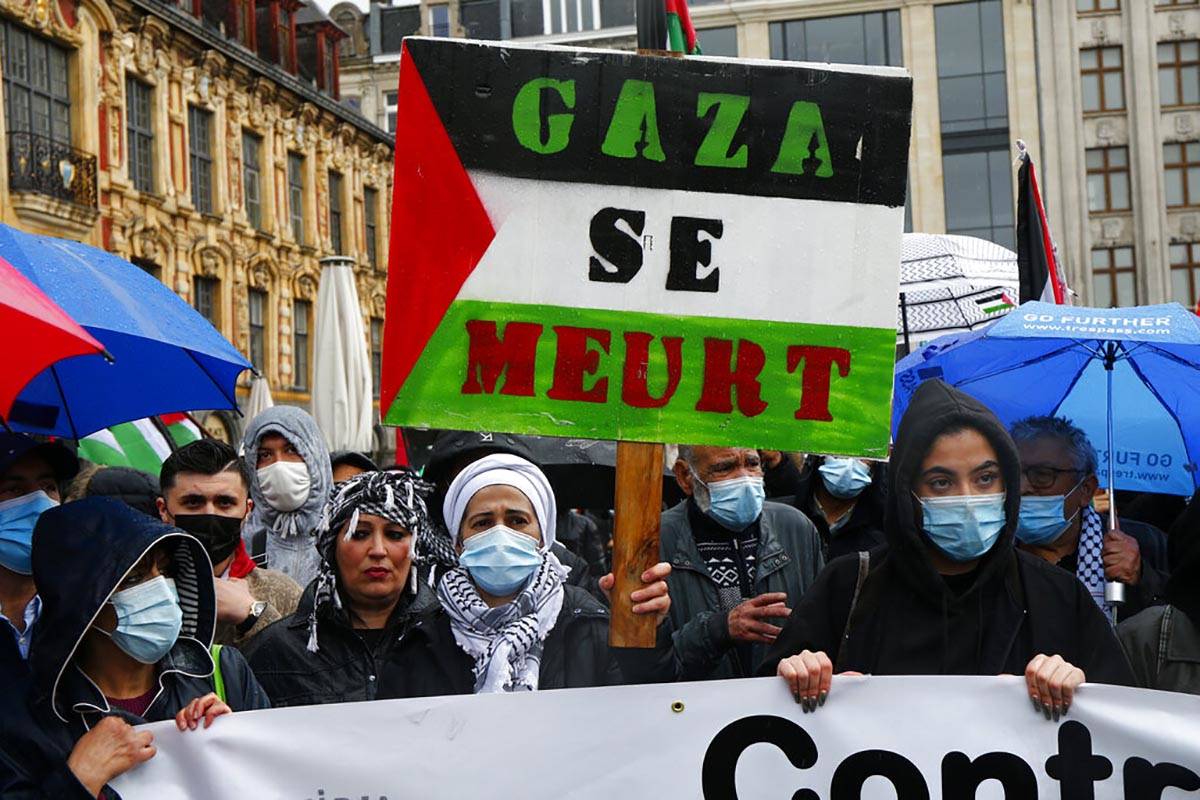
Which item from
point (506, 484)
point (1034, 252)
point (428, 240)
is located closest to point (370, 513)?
point (506, 484)

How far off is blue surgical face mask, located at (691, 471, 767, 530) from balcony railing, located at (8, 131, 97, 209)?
749 inches

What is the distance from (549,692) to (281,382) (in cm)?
2713

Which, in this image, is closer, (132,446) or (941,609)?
(941,609)

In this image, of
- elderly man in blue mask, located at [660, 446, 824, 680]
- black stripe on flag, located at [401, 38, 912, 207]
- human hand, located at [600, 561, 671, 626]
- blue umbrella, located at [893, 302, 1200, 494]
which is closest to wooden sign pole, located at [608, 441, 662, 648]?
human hand, located at [600, 561, 671, 626]

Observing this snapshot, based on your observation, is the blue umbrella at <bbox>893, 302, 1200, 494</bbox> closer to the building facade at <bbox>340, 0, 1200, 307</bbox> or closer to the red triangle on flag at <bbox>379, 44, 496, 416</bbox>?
the red triangle on flag at <bbox>379, 44, 496, 416</bbox>

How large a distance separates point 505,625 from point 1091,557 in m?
2.05

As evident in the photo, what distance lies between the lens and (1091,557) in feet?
16.4

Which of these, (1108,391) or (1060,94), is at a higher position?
(1060,94)

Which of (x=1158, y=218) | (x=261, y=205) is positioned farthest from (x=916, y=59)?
(x=261, y=205)

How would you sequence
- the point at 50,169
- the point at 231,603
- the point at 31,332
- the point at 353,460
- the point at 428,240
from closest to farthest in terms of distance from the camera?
the point at 31,332 → the point at 428,240 → the point at 231,603 → the point at 353,460 → the point at 50,169

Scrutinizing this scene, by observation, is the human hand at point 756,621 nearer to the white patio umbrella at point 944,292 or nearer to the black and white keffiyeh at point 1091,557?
the black and white keffiyeh at point 1091,557

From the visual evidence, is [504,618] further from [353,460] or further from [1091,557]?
[353,460]

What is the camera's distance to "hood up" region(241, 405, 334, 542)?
6262 mm

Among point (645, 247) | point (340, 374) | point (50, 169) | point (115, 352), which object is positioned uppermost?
point (50, 169)
